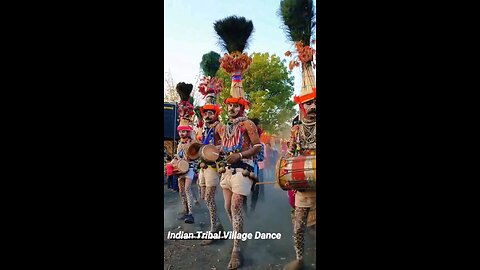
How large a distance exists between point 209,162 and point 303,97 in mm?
1049

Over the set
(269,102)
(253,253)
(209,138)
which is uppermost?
(269,102)

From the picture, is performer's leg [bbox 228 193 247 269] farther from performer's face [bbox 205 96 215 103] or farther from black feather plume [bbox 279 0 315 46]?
black feather plume [bbox 279 0 315 46]

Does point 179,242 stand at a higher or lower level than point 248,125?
lower

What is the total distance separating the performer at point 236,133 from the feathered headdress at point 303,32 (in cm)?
34

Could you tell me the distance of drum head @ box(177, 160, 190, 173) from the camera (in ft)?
14.1

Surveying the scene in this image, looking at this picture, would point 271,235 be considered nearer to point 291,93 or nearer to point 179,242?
point 179,242

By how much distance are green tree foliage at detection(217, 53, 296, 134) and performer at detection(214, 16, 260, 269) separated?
0.06 metres

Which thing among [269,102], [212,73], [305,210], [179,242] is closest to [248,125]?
[269,102]

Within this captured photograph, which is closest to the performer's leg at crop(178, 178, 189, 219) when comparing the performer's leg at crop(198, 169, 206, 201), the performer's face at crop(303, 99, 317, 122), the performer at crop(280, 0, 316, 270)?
the performer's leg at crop(198, 169, 206, 201)

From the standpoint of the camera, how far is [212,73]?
168 inches

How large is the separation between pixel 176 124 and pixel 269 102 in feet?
3.07

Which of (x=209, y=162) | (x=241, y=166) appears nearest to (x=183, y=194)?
(x=209, y=162)
